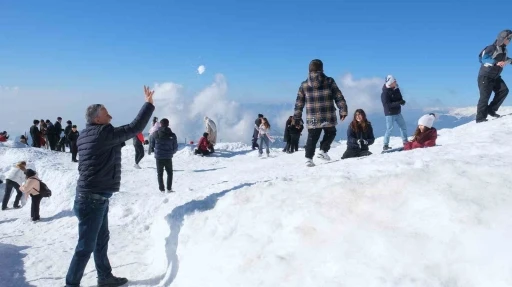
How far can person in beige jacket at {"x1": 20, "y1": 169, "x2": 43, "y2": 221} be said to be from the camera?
35.0 ft

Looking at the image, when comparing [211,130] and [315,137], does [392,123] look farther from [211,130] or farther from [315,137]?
[211,130]

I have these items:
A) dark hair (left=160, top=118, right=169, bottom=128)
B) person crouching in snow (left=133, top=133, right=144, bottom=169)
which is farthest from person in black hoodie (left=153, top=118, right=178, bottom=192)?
person crouching in snow (left=133, top=133, right=144, bottom=169)

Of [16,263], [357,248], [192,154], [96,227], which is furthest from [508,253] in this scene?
[192,154]

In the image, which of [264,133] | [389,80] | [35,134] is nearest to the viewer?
[389,80]

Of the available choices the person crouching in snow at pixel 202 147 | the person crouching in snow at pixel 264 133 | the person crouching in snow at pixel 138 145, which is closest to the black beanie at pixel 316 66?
the person crouching in snow at pixel 138 145

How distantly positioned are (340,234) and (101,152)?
134 inches

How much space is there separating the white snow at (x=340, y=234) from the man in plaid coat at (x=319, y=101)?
1845mm

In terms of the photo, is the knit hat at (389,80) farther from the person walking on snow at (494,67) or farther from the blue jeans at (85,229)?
the blue jeans at (85,229)

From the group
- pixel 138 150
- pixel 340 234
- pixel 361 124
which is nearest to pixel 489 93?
pixel 361 124

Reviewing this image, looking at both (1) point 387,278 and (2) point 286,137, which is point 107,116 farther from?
(2) point 286,137

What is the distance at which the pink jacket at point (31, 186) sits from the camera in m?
11.1

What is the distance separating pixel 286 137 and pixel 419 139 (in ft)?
40.6

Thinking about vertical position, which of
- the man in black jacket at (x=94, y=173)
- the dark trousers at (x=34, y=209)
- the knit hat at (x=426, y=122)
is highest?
the knit hat at (x=426, y=122)

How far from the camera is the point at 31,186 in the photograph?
36.6ft
